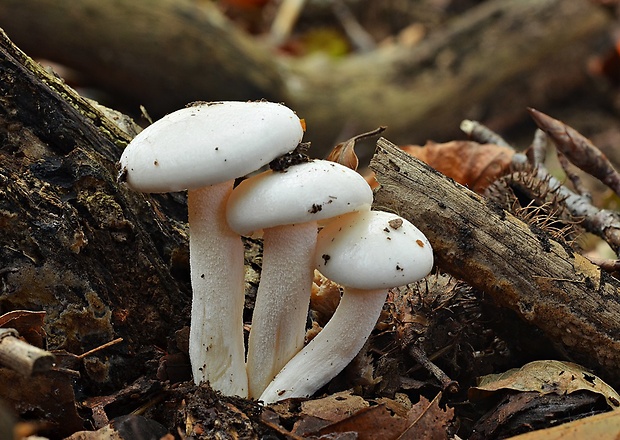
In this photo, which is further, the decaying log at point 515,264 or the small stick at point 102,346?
the decaying log at point 515,264

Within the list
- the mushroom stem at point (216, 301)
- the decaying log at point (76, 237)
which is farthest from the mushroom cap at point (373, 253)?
the decaying log at point (76, 237)

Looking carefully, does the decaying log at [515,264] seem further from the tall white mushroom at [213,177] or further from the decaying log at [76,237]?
the decaying log at [76,237]

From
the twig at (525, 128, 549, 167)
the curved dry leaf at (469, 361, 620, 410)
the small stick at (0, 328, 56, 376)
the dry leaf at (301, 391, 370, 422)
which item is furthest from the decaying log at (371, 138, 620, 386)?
the small stick at (0, 328, 56, 376)

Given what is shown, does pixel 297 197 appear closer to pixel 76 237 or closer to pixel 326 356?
pixel 326 356

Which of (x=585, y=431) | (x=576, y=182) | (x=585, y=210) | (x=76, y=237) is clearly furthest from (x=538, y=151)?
(x=76, y=237)

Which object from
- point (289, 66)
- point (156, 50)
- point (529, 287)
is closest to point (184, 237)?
point (529, 287)

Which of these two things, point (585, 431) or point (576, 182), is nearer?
point (585, 431)
